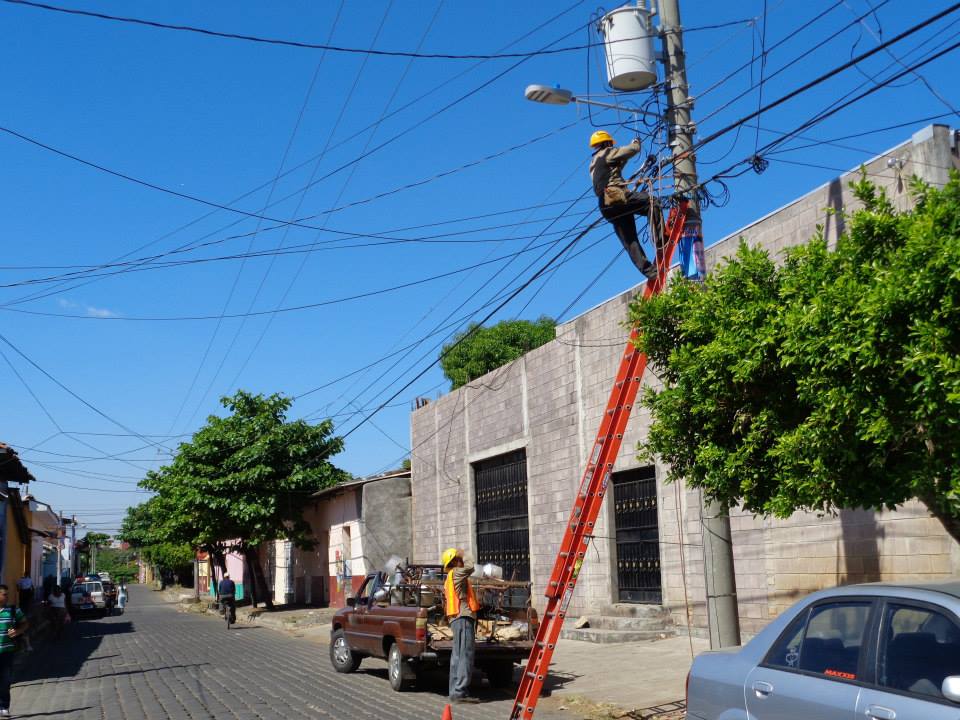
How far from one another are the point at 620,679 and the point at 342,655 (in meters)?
5.16

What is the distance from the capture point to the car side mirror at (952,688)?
4113mm

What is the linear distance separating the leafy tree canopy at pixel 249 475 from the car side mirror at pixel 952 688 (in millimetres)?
29147

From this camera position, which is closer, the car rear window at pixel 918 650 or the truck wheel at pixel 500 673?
the car rear window at pixel 918 650

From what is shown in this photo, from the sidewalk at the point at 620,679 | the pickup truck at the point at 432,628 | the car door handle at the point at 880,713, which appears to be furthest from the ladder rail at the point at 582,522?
the car door handle at the point at 880,713

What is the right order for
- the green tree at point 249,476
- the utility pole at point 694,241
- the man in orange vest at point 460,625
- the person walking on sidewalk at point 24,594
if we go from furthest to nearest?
1. the green tree at point 249,476
2. the person walking on sidewalk at point 24,594
3. the man in orange vest at point 460,625
4. the utility pole at point 694,241

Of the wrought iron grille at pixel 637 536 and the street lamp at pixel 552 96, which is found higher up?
the street lamp at pixel 552 96

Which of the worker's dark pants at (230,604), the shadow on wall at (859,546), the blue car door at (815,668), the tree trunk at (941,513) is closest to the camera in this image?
the blue car door at (815,668)

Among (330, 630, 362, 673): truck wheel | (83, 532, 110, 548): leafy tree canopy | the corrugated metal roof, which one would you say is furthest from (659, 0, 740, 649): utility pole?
(83, 532, 110, 548): leafy tree canopy

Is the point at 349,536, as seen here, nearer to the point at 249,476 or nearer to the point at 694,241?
the point at 249,476

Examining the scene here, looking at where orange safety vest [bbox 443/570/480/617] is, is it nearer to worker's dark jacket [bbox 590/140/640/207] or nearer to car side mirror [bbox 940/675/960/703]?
worker's dark jacket [bbox 590/140/640/207]

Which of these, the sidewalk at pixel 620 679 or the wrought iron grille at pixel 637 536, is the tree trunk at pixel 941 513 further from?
the wrought iron grille at pixel 637 536

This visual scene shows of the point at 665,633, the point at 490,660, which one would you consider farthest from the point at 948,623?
the point at 665,633

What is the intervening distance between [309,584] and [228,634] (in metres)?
9.87

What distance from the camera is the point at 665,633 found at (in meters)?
16.0
